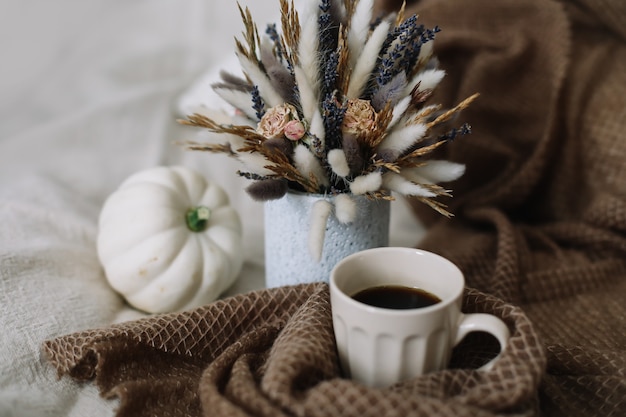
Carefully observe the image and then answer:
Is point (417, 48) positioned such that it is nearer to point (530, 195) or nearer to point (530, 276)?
point (530, 276)

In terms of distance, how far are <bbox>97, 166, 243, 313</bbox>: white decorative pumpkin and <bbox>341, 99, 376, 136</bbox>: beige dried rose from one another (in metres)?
0.27

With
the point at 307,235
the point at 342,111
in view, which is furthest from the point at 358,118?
the point at 307,235

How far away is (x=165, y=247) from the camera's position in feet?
2.55

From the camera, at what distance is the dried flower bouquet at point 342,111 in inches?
24.6

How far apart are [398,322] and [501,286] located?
327 millimetres

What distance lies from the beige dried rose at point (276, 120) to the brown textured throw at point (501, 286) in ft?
0.57

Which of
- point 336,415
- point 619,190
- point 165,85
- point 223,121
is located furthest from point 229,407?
point 165,85

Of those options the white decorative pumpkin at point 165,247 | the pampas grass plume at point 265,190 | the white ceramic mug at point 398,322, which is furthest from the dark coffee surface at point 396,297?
the white decorative pumpkin at point 165,247

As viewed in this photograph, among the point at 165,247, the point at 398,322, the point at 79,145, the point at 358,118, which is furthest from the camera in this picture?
the point at 79,145

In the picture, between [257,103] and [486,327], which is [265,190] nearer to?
[257,103]

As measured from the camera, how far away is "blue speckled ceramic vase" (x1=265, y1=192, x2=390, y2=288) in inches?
27.4

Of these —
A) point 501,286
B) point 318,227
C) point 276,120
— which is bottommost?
point 501,286

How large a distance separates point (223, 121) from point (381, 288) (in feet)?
0.89

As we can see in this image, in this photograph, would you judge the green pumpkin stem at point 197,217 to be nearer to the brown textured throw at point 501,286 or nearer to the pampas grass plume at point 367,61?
the brown textured throw at point 501,286
